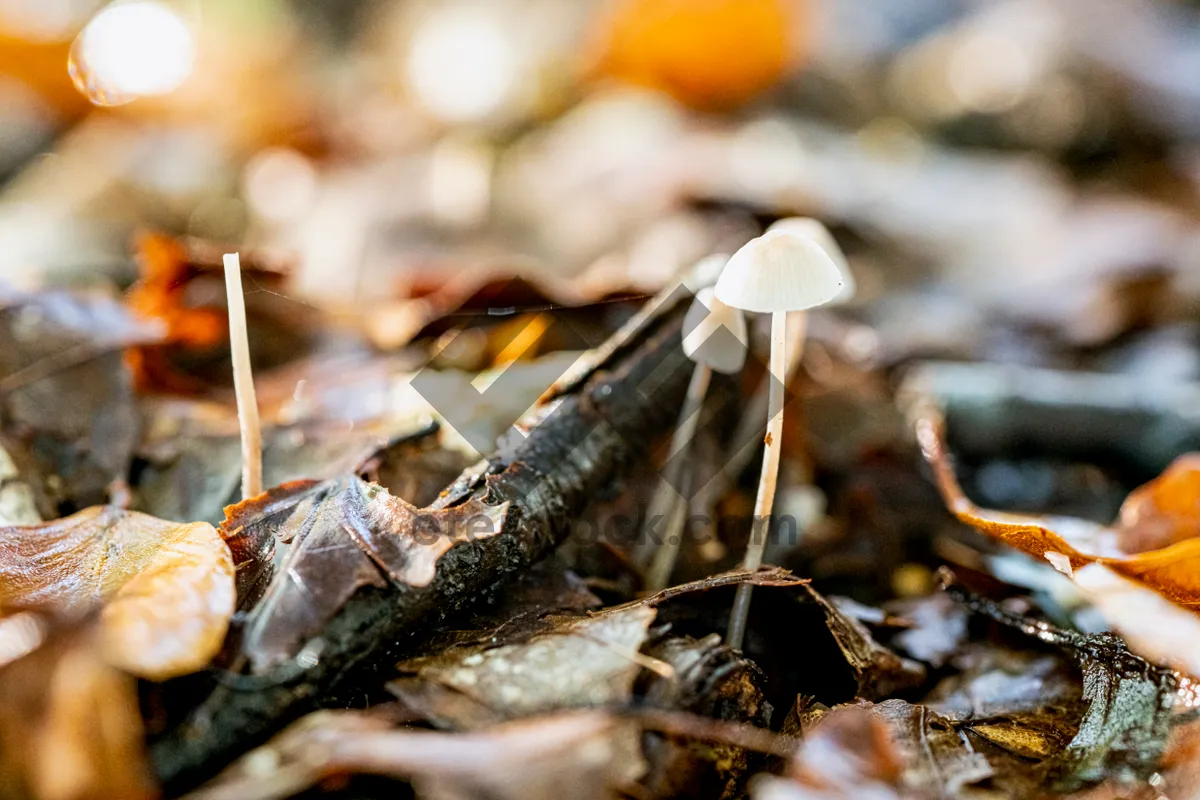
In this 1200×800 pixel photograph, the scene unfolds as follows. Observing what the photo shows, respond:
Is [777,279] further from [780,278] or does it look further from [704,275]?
[704,275]

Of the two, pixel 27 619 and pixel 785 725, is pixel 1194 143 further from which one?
pixel 27 619

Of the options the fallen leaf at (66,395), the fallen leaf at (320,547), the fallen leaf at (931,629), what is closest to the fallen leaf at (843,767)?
the fallen leaf at (931,629)

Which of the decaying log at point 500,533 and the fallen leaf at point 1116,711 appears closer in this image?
the decaying log at point 500,533

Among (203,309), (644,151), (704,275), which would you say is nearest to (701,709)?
(704,275)

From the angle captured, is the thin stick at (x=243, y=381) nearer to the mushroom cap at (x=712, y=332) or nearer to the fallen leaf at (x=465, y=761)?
the fallen leaf at (x=465, y=761)

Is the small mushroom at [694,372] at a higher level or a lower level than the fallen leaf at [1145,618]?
higher

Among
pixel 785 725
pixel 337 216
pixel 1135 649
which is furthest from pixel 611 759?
pixel 337 216
